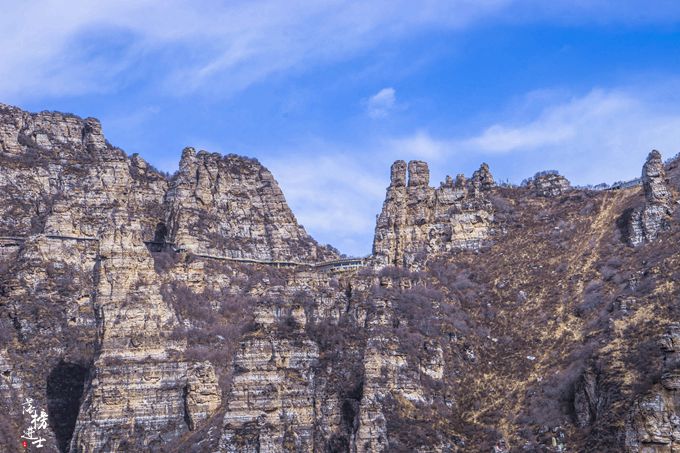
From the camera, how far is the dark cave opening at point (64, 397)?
15862 centimetres

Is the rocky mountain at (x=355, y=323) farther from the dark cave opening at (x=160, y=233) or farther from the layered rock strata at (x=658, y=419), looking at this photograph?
the dark cave opening at (x=160, y=233)

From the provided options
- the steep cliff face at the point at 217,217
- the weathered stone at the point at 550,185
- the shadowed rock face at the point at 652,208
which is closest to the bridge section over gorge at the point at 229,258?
the steep cliff face at the point at 217,217

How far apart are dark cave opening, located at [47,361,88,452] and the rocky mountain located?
199 mm

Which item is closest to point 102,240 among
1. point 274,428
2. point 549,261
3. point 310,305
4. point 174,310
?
point 174,310

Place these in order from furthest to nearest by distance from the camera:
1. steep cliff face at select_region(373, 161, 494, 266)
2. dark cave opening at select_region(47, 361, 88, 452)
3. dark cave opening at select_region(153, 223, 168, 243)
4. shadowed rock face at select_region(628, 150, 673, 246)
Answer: dark cave opening at select_region(153, 223, 168, 243)
steep cliff face at select_region(373, 161, 494, 266)
dark cave opening at select_region(47, 361, 88, 452)
shadowed rock face at select_region(628, 150, 673, 246)

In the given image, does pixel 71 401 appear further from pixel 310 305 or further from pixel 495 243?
pixel 495 243

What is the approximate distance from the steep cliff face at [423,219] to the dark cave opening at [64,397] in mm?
33041

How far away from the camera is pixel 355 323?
150375mm

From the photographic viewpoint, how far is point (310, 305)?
499ft

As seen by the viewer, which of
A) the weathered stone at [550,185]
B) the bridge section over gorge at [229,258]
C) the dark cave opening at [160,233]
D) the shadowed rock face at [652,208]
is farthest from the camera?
the dark cave opening at [160,233]

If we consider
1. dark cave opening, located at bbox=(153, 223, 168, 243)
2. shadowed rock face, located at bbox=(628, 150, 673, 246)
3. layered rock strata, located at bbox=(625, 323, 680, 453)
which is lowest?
layered rock strata, located at bbox=(625, 323, 680, 453)

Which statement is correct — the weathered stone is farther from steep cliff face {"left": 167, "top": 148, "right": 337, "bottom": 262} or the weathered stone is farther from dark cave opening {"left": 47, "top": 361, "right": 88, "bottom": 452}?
dark cave opening {"left": 47, "top": 361, "right": 88, "bottom": 452}

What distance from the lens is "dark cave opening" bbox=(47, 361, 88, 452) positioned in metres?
159

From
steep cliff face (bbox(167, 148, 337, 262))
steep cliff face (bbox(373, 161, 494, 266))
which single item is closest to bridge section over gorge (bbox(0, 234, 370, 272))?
steep cliff face (bbox(167, 148, 337, 262))
